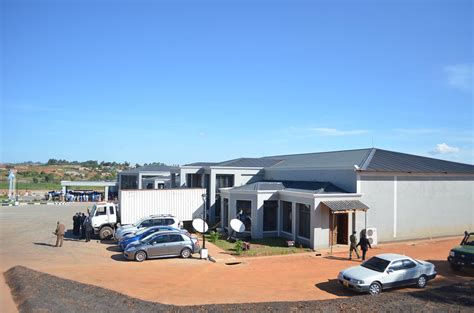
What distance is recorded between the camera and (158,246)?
63.2ft

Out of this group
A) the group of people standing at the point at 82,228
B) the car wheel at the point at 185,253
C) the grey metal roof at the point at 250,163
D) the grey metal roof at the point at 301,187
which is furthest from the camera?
the grey metal roof at the point at 250,163

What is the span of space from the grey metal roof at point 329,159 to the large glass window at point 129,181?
23028 millimetres

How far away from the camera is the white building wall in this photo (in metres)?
24.3

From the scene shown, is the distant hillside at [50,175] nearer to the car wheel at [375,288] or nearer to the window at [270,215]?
the window at [270,215]

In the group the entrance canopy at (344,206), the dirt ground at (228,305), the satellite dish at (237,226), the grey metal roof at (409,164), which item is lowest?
the dirt ground at (228,305)

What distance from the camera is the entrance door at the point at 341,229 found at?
76.0ft

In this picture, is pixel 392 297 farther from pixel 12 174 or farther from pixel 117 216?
pixel 12 174

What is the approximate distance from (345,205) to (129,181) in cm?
3597

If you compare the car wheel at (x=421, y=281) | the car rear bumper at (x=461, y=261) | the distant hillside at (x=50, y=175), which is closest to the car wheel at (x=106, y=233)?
the car wheel at (x=421, y=281)

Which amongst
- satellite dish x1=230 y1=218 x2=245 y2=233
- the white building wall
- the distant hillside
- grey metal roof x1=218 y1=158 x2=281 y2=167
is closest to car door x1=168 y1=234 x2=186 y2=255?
satellite dish x1=230 y1=218 x2=245 y2=233

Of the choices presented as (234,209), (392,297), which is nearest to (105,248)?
(234,209)

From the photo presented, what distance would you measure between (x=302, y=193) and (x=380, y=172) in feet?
16.7

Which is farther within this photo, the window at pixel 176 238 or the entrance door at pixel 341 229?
the entrance door at pixel 341 229

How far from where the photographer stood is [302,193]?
23375mm
